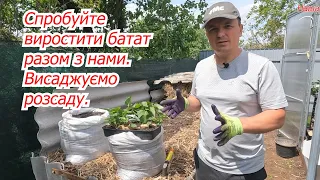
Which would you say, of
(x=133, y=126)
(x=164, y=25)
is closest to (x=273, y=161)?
(x=133, y=126)

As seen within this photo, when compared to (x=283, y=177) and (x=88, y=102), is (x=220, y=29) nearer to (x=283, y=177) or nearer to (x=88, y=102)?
(x=88, y=102)

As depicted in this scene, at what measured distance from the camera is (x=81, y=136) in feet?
9.68

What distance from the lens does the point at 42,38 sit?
4.81 m

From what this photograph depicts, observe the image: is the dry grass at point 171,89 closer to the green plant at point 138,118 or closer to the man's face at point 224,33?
the green plant at point 138,118

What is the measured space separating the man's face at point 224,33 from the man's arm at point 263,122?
488mm

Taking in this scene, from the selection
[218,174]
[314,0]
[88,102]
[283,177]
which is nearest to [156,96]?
[88,102]

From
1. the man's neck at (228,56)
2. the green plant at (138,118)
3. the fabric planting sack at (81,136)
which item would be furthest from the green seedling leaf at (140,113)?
the man's neck at (228,56)

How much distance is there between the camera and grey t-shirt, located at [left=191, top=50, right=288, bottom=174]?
5.04 feet

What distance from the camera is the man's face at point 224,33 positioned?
1.63m

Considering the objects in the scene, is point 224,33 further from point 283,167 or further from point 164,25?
point 164,25

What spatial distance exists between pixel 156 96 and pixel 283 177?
3.68 meters

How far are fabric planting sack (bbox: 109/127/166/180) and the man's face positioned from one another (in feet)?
4.32

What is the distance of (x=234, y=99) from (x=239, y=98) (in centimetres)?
3

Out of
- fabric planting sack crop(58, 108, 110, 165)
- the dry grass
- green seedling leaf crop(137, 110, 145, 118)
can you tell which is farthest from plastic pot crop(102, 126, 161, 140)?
the dry grass
